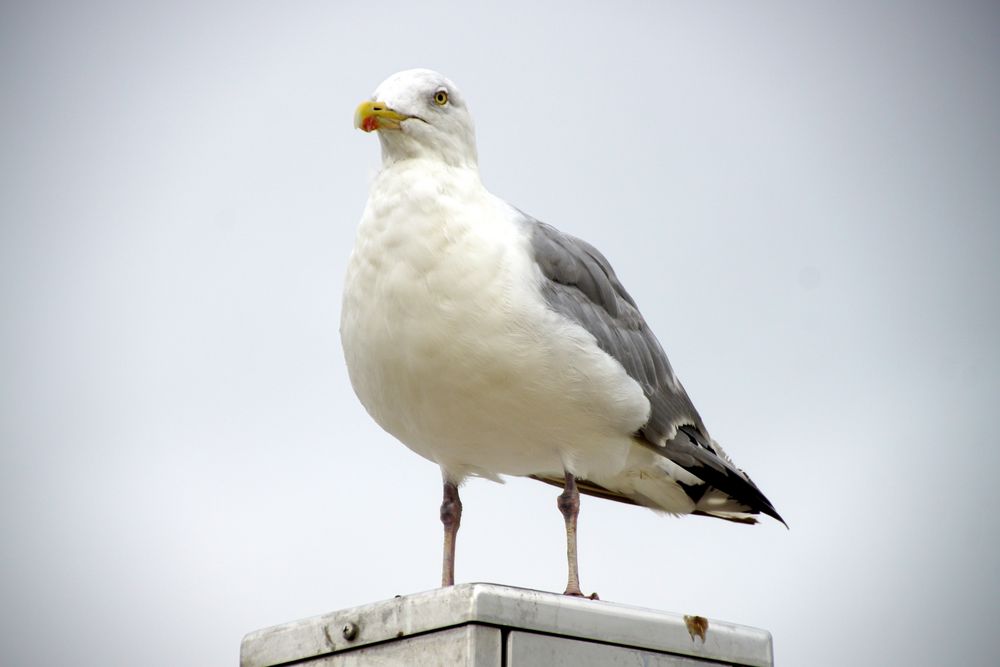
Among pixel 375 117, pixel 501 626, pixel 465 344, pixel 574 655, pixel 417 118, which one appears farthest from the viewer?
pixel 417 118

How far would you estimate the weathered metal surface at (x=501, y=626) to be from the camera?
460 centimetres

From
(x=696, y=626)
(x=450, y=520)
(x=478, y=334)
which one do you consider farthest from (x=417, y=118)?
(x=696, y=626)

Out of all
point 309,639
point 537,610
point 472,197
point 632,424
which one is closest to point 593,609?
point 537,610

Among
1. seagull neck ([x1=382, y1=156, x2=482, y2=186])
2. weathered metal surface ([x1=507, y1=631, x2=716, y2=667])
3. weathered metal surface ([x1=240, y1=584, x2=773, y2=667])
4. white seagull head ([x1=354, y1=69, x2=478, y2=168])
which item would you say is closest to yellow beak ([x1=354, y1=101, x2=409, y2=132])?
white seagull head ([x1=354, y1=69, x2=478, y2=168])

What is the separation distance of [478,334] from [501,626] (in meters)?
1.70

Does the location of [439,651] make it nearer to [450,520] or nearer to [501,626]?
[501,626]

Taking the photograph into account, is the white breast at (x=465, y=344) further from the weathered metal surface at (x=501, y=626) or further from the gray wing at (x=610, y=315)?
the weathered metal surface at (x=501, y=626)

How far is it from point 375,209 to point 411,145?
43cm

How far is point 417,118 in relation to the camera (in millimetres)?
6648

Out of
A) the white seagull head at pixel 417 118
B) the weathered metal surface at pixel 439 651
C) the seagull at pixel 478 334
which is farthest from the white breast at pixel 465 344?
the weathered metal surface at pixel 439 651

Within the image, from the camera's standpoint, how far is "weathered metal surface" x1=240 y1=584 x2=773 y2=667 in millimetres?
4598

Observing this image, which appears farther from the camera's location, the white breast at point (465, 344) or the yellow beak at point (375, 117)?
the yellow beak at point (375, 117)

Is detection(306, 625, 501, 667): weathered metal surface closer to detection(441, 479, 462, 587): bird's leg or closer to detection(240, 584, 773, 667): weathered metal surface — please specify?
detection(240, 584, 773, 667): weathered metal surface

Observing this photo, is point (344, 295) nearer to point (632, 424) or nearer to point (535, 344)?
point (535, 344)
